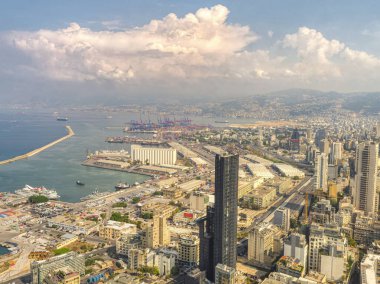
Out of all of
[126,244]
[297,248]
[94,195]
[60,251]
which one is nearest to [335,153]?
[94,195]

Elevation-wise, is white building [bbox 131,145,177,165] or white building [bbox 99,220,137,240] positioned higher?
white building [bbox 131,145,177,165]

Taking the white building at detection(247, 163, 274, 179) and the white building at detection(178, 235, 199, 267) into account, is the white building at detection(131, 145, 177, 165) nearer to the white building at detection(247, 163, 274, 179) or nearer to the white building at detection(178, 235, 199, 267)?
the white building at detection(247, 163, 274, 179)

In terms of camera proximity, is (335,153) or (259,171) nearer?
(259,171)

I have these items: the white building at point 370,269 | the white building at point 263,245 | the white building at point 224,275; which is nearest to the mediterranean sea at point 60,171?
the white building at point 263,245

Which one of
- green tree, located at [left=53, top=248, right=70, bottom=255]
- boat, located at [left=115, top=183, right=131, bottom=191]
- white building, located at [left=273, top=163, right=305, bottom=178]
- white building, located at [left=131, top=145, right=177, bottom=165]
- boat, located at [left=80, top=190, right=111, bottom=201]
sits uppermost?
white building, located at [left=131, top=145, right=177, bottom=165]

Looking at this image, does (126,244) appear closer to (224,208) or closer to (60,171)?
(224,208)

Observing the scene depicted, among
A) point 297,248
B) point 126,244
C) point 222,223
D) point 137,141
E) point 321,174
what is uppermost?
point 222,223

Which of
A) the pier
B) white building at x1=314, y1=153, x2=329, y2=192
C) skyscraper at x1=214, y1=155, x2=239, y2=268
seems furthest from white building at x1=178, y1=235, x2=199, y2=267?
the pier
